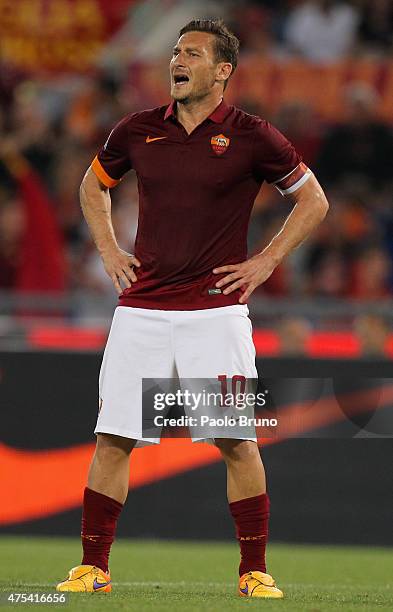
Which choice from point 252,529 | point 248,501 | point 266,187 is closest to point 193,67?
point 248,501

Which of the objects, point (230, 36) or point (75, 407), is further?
point (75, 407)

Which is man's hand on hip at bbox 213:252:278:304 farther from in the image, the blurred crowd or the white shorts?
the blurred crowd

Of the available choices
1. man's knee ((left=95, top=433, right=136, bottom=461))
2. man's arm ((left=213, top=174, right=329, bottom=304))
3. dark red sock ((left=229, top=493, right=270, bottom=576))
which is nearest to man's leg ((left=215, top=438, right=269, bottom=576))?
dark red sock ((left=229, top=493, right=270, bottom=576))

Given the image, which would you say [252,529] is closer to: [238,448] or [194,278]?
[238,448]

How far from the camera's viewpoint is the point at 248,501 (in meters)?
5.20

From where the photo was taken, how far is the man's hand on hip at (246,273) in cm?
520

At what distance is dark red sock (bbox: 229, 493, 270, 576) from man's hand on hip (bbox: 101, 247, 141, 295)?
101 cm

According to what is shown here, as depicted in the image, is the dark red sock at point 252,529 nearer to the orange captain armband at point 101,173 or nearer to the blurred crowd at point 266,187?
the orange captain armband at point 101,173

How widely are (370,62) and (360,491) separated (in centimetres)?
585

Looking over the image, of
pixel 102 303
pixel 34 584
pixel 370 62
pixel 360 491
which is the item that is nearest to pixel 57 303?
pixel 102 303

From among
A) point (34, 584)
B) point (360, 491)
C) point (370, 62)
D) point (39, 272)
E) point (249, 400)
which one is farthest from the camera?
point (370, 62)

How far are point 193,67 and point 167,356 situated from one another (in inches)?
46.3

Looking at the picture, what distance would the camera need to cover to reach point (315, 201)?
17.5ft

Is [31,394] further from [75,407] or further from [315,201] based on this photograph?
[315,201]
